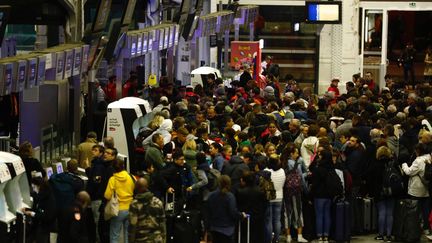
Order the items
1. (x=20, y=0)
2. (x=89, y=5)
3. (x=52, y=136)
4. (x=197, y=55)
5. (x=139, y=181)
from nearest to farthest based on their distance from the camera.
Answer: (x=139, y=181) → (x=52, y=136) → (x=20, y=0) → (x=89, y=5) → (x=197, y=55)

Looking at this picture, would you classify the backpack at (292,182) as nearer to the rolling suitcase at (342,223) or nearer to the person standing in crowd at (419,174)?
the rolling suitcase at (342,223)

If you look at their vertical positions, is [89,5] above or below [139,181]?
above

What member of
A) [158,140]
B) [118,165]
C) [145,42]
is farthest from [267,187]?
[145,42]

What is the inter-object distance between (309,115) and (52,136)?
21.0 ft

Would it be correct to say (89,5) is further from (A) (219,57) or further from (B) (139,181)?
(B) (139,181)

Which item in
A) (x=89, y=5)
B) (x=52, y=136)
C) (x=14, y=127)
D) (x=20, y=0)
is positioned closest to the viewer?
(x=52, y=136)

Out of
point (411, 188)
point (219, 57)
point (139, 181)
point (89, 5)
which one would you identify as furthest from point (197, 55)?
point (139, 181)

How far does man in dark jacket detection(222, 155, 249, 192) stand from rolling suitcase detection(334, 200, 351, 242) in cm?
227

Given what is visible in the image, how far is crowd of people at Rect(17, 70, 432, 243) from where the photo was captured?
62.4 feet

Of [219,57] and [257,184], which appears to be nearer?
[257,184]

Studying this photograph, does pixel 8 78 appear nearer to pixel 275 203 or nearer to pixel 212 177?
pixel 212 177

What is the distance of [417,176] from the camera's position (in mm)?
22109

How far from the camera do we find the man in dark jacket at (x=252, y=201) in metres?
19.7

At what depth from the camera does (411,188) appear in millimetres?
22281
